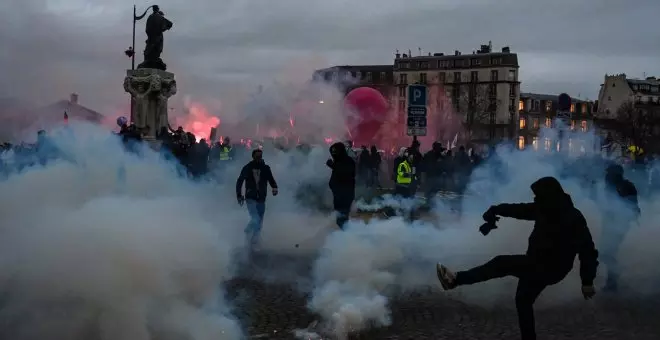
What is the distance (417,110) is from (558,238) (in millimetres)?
10248

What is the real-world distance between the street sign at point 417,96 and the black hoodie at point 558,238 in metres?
9.74

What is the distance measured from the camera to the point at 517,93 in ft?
344

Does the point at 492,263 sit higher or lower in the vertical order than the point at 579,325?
higher

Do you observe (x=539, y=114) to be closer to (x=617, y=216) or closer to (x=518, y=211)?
(x=617, y=216)

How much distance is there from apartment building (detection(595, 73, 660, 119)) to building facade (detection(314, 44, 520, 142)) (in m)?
16.4

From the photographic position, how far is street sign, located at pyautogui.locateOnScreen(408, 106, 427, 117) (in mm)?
15742

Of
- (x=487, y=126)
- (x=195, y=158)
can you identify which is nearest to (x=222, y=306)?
(x=195, y=158)

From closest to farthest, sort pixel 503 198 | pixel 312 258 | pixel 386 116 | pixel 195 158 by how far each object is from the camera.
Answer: pixel 312 258, pixel 503 198, pixel 195 158, pixel 386 116

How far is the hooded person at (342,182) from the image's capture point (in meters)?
11.2

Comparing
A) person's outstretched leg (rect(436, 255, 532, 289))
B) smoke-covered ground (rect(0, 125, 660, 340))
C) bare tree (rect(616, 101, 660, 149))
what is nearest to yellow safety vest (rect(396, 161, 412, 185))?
smoke-covered ground (rect(0, 125, 660, 340))

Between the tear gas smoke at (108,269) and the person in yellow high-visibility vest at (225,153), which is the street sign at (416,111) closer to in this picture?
the person in yellow high-visibility vest at (225,153)

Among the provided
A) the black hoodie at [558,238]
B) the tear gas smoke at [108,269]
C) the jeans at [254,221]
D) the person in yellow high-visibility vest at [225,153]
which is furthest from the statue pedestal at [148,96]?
the black hoodie at [558,238]

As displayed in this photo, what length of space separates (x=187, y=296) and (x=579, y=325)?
12.9 feet

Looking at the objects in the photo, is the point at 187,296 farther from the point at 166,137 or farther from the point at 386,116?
the point at 386,116
